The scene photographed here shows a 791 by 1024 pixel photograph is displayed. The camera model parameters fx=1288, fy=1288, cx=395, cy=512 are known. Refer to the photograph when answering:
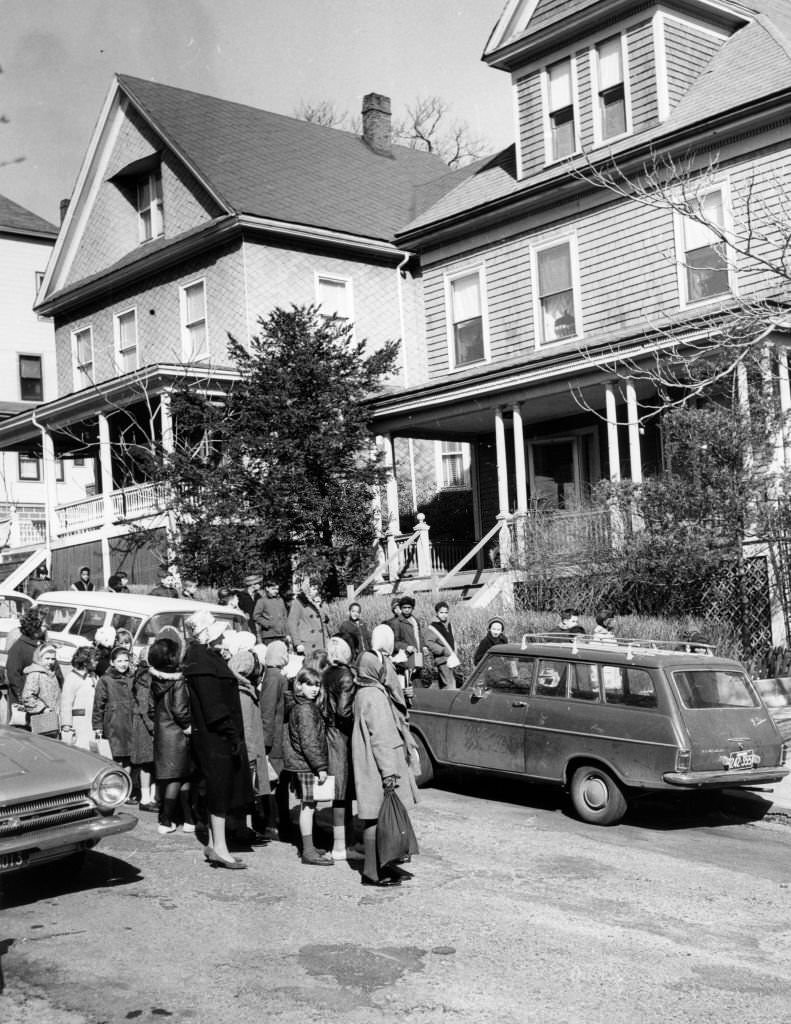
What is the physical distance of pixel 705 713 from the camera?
36.6ft

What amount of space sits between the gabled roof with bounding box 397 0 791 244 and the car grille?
1695 centimetres

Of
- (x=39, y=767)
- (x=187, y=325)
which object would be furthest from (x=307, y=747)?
(x=187, y=325)

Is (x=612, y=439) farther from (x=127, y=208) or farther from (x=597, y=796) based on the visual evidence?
(x=127, y=208)

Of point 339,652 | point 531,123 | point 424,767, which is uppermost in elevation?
point 531,123

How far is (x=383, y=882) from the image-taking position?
890 centimetres

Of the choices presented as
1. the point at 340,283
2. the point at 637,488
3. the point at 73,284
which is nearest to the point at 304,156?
the point at 340,283

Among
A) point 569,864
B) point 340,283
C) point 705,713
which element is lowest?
point 569,864

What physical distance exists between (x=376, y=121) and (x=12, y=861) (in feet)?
98.0

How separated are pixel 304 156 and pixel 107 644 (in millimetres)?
20833

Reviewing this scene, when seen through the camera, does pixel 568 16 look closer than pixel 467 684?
No

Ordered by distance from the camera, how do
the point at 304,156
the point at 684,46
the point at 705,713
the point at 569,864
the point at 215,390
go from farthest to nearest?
the point at 304,156, the point at 215,390, the point at 684,46, the point at 705,713, the point at 569,864

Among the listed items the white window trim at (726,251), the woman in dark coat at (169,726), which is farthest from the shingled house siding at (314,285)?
the woman in dark coat at (169,726)

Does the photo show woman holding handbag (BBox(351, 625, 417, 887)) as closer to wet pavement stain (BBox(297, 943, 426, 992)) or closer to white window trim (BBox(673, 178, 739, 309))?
wet pavement stain (BBox(297, 943, 426, 992))

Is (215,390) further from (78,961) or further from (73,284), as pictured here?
(78,961)
